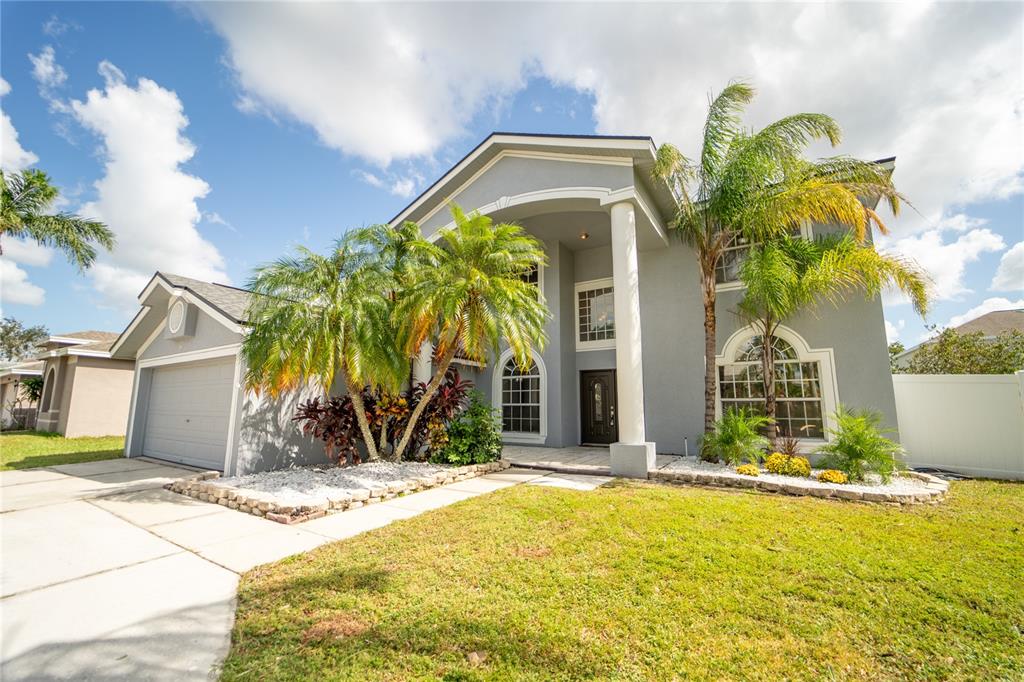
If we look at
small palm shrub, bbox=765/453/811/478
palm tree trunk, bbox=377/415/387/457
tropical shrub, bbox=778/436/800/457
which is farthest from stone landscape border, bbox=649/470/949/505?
palm tree trunk, bbox=377/415/387/457

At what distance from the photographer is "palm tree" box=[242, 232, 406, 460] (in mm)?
7402

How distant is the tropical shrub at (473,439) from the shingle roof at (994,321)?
25435 millimetres

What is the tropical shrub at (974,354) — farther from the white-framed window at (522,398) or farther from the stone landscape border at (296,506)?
the stone landscape border at (296,506)

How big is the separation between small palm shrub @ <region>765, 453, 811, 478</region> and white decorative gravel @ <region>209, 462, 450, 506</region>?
6425 millimetres

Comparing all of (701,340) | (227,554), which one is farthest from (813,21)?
(227,554)

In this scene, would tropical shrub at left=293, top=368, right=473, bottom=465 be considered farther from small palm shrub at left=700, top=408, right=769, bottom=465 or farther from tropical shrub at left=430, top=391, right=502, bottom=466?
small palm shrub at left=700, top=408, right=769, bottom=465

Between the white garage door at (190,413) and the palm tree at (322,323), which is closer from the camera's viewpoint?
the palm tree at (322,323)

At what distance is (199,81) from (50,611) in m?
10.4

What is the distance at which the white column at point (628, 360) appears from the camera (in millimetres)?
8195

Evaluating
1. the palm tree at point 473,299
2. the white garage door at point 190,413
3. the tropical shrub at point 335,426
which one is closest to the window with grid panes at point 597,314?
the palm tree at point 473,299

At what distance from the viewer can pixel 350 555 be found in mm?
4266

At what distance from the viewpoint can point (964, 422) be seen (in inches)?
345

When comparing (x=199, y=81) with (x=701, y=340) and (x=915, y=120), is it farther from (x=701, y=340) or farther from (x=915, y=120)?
(x=915, y=120)

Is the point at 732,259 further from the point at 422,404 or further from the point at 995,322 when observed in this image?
the point at 995,322
